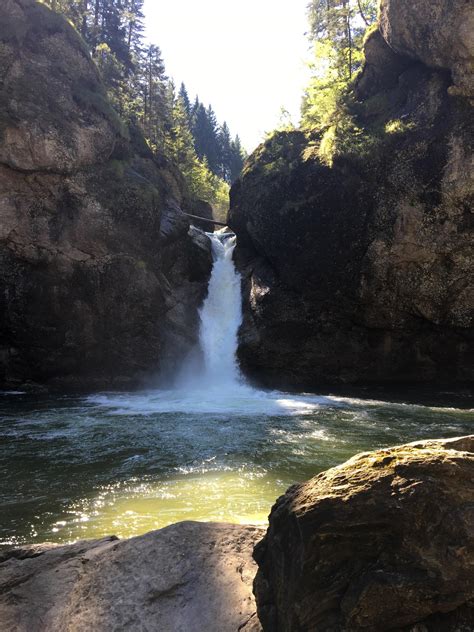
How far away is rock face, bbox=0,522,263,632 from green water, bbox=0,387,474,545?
1.55 m

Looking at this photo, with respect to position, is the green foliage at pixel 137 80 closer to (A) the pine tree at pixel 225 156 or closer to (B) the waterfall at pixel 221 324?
(B) the waterfall at pixel 221 324

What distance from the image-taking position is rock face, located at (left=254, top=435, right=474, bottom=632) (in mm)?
2535

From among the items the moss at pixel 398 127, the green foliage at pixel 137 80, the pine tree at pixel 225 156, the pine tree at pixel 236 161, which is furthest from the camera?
the pine tree at pixel 225 156

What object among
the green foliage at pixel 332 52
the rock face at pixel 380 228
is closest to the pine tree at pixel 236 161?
the green foliage at pixel 332 52

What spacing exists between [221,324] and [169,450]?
1304 centimetres

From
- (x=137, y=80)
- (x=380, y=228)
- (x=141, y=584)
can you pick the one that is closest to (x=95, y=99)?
(x=380, y=228)

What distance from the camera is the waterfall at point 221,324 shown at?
21172 mm

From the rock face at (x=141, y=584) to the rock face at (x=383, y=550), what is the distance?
52 cm

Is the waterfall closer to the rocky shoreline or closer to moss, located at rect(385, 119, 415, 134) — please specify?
moss, located at rect(385, 119, 415, 134)

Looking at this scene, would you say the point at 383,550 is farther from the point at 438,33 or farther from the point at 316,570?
the point at 438,33

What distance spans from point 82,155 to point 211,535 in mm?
19440

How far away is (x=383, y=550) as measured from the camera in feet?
8.92

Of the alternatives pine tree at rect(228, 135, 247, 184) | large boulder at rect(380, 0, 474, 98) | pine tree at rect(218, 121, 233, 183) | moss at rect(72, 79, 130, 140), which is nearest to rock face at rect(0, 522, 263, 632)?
large boulder at rect(380, 0, 474, 98)

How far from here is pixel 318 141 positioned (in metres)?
21.5
